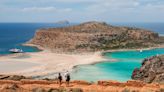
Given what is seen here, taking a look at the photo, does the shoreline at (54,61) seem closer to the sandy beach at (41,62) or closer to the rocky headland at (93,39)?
the sandy beach at (41,62)

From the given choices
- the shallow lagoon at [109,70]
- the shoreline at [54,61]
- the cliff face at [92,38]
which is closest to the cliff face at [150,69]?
the shallow lagoon at [109,70]

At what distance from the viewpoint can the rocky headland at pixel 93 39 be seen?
135 metres

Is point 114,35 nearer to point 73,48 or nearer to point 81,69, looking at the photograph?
point 73,48

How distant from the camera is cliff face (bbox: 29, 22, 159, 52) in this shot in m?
135

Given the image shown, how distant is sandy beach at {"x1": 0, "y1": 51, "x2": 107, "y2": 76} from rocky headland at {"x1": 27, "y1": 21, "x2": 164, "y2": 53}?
12.5 meters

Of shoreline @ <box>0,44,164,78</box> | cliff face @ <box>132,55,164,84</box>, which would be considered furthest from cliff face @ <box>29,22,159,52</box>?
cliff face @ <box>132,55,164,84</box>

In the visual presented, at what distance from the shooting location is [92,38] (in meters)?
139

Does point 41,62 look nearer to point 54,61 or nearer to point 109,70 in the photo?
point 54,61

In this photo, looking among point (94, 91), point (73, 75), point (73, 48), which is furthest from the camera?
point (73, 48)

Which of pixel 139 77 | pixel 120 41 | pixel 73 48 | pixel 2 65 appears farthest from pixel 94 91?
pixel 120 41

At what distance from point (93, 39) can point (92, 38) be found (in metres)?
0.61

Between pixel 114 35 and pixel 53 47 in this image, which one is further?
pixel 114 35

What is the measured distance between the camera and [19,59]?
107 meters

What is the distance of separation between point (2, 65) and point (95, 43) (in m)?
51.9
